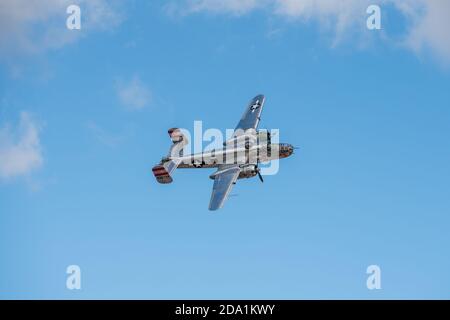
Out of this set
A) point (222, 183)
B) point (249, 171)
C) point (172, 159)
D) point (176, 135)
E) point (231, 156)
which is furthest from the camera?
point (176, 135)

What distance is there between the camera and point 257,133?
77.2 metres

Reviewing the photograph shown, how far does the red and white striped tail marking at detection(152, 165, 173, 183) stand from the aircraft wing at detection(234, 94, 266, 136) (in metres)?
11.0

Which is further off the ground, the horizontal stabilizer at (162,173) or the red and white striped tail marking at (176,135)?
the red and white striped tail marking at (176,135)

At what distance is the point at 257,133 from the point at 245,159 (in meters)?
5.23

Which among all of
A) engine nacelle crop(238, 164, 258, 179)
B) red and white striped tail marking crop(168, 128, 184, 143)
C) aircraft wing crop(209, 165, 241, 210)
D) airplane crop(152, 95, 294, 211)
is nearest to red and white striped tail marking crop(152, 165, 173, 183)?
airplane crop(152, 95, 294, 211)

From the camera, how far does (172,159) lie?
76125 millimetres

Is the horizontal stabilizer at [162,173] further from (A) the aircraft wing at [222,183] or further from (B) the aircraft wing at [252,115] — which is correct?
(B) the aircraft wing at [252,115]

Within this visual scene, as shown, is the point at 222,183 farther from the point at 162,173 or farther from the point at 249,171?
the point at 162,173

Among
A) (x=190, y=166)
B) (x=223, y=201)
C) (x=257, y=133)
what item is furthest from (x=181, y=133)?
(x=223, y=201)

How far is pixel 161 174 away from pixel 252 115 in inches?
621

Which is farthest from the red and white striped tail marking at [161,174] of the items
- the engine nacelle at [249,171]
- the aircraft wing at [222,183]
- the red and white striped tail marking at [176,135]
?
the engine nacelle at [249,171]

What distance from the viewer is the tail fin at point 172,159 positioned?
7369 cm

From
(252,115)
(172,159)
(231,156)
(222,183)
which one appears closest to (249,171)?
(231,156)
